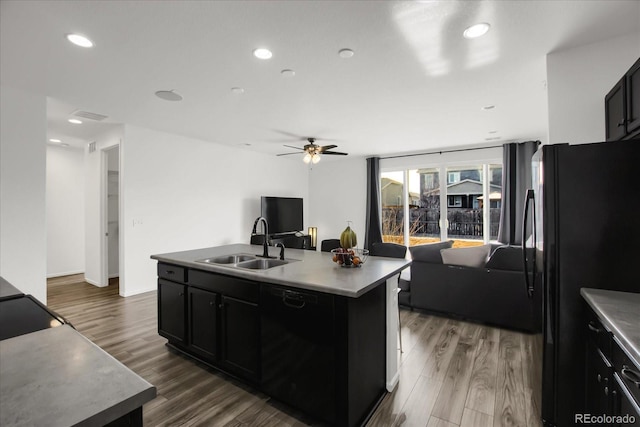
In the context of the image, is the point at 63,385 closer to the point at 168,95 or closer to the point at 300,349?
the point at 300,349

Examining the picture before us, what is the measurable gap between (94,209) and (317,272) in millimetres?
5038

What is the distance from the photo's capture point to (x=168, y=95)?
3309 millimetres

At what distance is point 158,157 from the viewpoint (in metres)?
4.85

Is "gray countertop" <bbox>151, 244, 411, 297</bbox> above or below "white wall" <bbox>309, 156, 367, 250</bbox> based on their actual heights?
below

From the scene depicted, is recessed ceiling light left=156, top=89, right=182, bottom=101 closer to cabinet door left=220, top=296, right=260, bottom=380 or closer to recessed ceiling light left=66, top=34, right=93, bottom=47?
recessed ceiling light left=66, top=34, right=93, bottom=47

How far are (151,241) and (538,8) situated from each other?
525 centimetres

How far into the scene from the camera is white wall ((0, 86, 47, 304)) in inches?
123

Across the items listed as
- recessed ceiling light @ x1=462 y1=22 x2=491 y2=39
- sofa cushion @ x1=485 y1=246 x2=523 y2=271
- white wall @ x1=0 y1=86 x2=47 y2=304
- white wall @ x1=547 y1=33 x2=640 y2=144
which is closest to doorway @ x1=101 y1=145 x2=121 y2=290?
white wall @ x1=0 y1=86 x2=47 y2=304

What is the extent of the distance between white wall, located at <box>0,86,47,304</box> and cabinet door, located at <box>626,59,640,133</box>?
516 centimetres

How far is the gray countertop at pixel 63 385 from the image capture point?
0.59m

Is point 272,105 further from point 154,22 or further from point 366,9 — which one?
point 366,9

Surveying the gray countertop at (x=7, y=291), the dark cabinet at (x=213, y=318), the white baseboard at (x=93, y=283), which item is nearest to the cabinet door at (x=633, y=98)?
the dark cabinet at (x=213, y=318)

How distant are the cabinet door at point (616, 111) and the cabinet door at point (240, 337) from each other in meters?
2.62

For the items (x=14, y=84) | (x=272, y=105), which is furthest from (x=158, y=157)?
(x=272, y=105)
